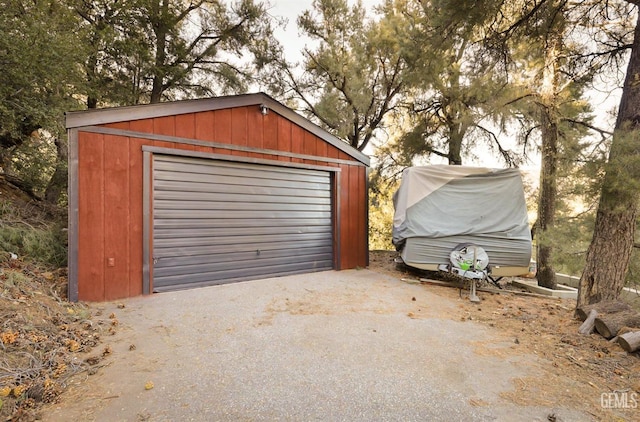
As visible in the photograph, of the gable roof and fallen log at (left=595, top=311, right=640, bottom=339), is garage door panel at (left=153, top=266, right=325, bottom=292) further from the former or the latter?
fallen log at (left=595, top=311, right=640, bottom=339)

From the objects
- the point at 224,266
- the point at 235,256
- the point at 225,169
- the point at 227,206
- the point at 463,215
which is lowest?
the point at 224,266

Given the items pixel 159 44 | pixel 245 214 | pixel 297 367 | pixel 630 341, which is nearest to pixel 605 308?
pixel 630 341

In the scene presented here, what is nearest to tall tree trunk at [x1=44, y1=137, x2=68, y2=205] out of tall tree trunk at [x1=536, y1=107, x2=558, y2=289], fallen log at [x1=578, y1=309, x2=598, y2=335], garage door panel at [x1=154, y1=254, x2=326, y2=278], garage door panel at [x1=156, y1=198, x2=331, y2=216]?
garage door panel at [x1=156, y1=198, x2=331, y2=216]

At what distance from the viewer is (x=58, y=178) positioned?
21.0ft

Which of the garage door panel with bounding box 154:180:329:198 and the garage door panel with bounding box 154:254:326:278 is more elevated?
the garage door panel with bounding box 154:180:329:198

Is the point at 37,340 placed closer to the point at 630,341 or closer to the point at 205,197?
the point at 205,197

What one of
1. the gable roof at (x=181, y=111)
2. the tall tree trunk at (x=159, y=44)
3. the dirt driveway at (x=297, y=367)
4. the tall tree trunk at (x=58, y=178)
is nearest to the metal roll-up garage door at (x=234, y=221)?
the gable roof at (x=181, y=111)

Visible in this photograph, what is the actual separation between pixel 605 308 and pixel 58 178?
31.1ft

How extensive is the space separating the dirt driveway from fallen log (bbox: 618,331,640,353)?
2.84 feet

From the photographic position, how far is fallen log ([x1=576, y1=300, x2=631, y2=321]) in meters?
3.08

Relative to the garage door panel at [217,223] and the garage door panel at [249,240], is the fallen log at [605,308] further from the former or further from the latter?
the garage door panel at [217,223]

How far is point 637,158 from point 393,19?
23.0ft

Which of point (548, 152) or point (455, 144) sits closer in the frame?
point (548, 152)

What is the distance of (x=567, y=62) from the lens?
14.5 ft
